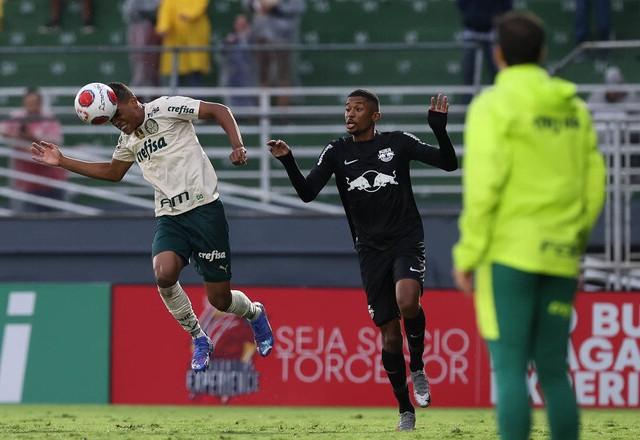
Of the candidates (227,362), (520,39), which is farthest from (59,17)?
(520,39)

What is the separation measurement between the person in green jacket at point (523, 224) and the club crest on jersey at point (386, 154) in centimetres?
385

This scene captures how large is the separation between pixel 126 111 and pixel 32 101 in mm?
6194

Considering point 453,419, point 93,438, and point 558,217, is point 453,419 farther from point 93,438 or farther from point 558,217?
point 558,217

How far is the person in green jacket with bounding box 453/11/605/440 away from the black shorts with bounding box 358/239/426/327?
3720 millimetres

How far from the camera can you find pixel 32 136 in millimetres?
15906

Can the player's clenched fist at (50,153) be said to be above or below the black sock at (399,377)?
above

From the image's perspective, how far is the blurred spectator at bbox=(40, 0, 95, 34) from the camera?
19141mm

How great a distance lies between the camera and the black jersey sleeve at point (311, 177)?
9734mm

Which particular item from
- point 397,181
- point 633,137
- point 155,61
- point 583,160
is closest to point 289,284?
point 155,61

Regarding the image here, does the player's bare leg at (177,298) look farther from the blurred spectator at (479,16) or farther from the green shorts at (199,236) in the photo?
the blurred spectator at (479,16)

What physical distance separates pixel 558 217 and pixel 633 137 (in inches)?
383

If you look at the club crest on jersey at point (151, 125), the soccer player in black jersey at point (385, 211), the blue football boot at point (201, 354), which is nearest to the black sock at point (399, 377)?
the soccer player in black jersey at point (385, 211)

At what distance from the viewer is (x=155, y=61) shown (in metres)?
16.5

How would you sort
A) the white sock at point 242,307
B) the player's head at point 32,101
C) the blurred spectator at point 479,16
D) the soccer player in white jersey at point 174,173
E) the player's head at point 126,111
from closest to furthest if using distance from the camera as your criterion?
the player's head at point 126,111, the soccer player in white jersey at point 174,173, the white sock at point 242,307, the player's head at point 32,101, the blurred spectator at point 479,16
